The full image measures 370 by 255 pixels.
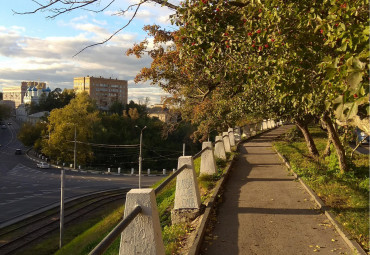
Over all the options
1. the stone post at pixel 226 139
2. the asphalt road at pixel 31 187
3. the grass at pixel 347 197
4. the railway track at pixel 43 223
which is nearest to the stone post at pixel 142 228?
the grass at pixel 347 197

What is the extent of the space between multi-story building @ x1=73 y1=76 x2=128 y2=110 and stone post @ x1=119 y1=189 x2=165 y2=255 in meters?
140

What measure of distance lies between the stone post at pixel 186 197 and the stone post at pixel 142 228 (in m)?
2.70

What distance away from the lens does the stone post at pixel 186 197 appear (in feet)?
20.8

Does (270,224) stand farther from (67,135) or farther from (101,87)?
(101,87)

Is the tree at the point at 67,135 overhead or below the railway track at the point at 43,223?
overhead

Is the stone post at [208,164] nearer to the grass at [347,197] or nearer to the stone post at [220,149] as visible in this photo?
the grass at [347,197]

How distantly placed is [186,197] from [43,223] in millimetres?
20064

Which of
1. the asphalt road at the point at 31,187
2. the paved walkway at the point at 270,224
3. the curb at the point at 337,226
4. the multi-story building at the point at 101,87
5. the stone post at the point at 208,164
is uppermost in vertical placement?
the multi-story building at the point at 101,87

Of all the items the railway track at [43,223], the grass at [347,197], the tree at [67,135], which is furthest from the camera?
the tree at [67,135]

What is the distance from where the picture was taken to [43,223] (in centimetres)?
2355

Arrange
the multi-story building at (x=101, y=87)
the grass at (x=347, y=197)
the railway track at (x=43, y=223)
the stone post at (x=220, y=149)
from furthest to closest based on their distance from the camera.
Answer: the multi-story building at (x=101, y=87) → the railway track at (x=43, y=223) → the stone post at (x=220, y=149) → the grass at (x=347, y=197)

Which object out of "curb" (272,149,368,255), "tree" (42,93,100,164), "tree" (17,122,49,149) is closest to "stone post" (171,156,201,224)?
"curb" (272,149,368,255)

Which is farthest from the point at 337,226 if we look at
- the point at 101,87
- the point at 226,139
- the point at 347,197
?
the point at 101,87

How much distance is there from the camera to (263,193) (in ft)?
27.5
